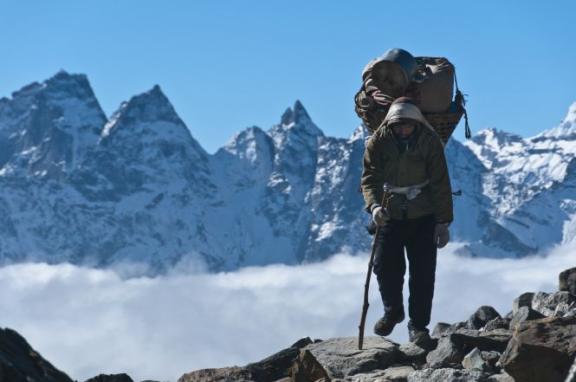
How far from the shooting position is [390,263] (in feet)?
41.3

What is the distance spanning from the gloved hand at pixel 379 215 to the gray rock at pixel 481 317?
259cm

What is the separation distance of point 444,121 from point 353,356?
2.94m

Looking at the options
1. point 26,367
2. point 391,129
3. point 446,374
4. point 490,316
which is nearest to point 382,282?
point 391,129

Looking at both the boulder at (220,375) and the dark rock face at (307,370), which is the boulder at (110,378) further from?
the dark rock face at (307,370)

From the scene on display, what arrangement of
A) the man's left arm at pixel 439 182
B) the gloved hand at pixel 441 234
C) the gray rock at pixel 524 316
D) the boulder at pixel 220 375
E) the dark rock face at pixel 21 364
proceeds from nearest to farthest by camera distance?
the dark rock face at pixel 21 364, the boulder at pixel 220 375, the gray rock at pixel 524 316, the man's left arm at pixel 439 182, the gloved hand at pixel 441 234

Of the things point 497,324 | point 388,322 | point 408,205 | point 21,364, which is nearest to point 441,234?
point 408,205

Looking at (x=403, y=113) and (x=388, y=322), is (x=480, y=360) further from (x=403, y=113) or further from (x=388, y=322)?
(x=403, y=113)

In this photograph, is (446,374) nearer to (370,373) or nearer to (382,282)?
(370,373)

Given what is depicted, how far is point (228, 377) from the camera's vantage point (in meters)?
10.7

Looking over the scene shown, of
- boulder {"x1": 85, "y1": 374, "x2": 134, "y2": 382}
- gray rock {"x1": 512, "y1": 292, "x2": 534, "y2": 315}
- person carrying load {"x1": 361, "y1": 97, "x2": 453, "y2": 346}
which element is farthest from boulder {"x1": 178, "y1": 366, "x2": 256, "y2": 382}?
gray rock {"x1": 512, "y1": 292, "x2": 534, "y2": 315}

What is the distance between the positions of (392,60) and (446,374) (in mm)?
4391

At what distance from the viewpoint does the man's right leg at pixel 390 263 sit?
12.5 metres

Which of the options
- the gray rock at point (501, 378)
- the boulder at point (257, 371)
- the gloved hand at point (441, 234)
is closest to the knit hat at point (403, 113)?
the gloved hand at point (441, 234)

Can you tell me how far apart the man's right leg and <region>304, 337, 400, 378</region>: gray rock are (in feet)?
2.89
